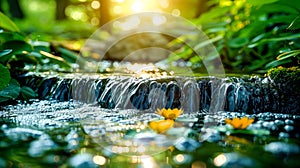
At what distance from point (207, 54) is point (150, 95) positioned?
225cm

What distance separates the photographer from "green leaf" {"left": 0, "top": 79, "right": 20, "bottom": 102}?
11.0 feet

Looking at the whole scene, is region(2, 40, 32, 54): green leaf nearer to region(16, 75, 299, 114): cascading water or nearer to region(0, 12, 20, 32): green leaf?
region(0, 12, 20, 32): green leaf

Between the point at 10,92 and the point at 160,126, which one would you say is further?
the point at 10,92

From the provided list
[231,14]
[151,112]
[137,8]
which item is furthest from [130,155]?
[137,8]

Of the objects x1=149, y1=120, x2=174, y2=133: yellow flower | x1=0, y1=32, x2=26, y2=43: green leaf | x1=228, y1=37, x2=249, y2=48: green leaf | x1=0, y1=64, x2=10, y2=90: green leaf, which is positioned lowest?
x1=149, y1=120, x2=174, y2=133: yellow flower

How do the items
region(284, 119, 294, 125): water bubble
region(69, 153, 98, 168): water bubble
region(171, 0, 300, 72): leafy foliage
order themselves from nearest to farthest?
region(69, 153, 98, 168): water bubble, region(284, 119, 294, 125): water bubble, region(171, 0, 300, 72): leafy foliage

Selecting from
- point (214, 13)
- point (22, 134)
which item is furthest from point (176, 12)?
point (22, 134)

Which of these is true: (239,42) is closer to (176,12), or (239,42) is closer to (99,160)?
(99,160)

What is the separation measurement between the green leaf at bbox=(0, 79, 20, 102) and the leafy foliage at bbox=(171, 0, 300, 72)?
7.31 ft

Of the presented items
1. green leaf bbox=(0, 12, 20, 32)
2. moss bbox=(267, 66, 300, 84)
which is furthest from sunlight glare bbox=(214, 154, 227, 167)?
green leaf bbox=(0, 12, 20, 32)

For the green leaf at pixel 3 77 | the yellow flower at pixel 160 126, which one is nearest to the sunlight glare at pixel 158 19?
the green leaf at pixel 3 77

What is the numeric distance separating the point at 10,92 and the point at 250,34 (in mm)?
2742

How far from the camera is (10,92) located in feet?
11.2

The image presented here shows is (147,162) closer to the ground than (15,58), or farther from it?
closer to the ground
